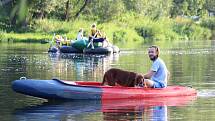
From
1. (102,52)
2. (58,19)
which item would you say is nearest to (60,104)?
(102,52)

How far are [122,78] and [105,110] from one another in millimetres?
1568

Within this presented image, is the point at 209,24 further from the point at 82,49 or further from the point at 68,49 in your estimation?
the point at 82,49

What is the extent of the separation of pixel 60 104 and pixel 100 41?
2198 cm

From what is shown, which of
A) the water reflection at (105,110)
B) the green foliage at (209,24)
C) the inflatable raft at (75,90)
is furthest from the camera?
the green foliage at (209,24)

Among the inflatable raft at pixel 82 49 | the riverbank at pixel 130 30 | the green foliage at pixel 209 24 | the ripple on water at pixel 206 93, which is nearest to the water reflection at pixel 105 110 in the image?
the ripple on water at pixel 206 93

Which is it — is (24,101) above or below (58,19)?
below

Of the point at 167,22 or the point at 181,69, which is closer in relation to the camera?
the point at 181,69

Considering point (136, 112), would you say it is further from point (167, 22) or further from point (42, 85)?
point (167, 22)

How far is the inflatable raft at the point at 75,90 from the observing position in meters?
11.8

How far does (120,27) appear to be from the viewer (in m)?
57.8

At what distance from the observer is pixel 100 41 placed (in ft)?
→ 111

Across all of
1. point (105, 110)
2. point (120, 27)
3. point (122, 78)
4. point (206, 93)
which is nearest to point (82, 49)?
point (206, 93)

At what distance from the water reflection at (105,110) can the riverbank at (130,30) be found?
1253 inches

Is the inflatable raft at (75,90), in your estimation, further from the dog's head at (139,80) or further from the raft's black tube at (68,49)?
the raft's black tube at (68,49)
